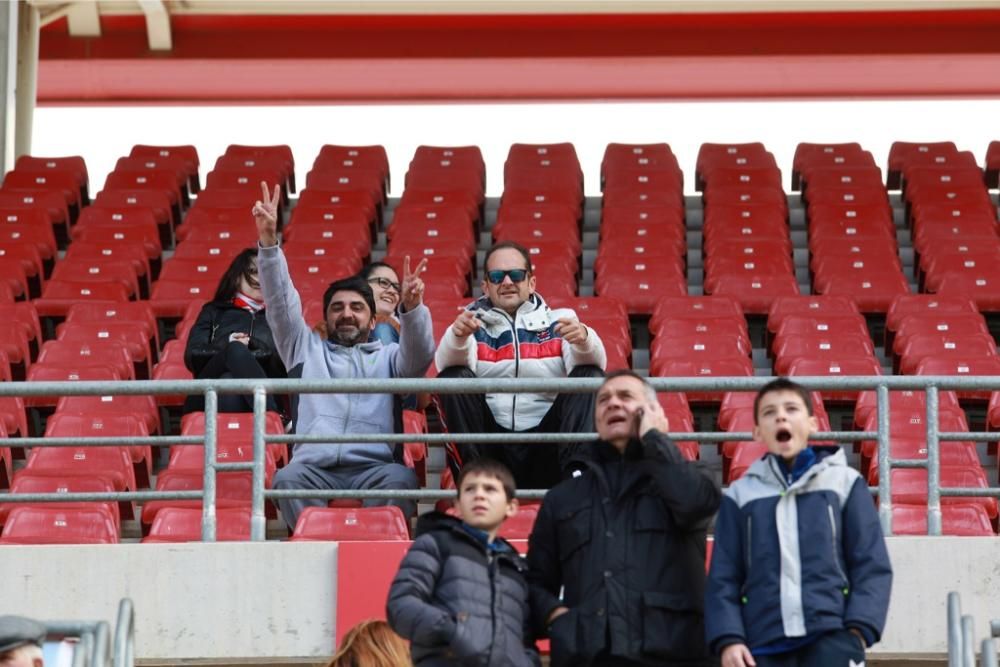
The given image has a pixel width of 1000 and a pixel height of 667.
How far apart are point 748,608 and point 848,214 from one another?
7367 mm

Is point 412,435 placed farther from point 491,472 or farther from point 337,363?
point 491,472

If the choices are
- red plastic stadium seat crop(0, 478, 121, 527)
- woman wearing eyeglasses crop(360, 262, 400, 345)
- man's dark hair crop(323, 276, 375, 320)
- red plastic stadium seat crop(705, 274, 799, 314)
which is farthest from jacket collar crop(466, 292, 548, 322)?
red plastic stadium seat crop(705, 274, 799, 314)

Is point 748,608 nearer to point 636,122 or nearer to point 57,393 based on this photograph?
point 57,393

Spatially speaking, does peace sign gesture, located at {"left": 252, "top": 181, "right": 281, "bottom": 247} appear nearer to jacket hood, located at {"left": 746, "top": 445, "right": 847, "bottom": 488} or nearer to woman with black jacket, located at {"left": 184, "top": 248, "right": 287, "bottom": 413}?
woman with black jacket, located at {"left": 184, "top": 248, "right": 287, "bottom": 413}

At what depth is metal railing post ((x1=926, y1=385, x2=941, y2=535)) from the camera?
283 inches

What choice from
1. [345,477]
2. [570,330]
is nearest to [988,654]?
[570,330]

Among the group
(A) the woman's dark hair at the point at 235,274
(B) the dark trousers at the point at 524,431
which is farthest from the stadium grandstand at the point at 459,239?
(A) the woman's dark hair at the point at 235,274

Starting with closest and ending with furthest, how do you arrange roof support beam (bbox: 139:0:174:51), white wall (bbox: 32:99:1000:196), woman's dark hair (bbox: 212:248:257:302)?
woman's dark hair (bbox: 212:248:257:302)
roof support beam (bbox: 139:0:174:51)
white wall (bbox: 32:99:1000:196)

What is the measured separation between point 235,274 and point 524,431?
6.12ft

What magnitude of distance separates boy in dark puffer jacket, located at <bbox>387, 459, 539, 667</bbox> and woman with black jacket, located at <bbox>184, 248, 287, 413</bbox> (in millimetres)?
2918

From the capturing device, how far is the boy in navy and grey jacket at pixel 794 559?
16.9 feet

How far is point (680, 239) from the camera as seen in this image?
1209 cm

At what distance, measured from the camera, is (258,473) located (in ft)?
23.9

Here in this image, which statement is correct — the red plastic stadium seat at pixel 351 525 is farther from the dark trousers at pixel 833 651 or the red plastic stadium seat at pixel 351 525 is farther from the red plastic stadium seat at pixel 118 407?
the dark trousers at pixel 833 651
